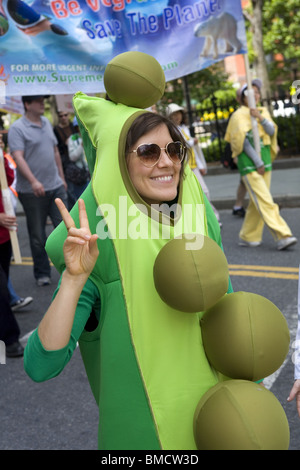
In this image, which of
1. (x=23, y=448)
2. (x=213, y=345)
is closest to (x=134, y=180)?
(x=213, y=345)

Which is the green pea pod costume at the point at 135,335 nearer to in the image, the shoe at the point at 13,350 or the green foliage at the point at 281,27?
the shoe at the point at 13,350

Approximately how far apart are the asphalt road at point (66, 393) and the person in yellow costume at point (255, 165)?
2.47 feet

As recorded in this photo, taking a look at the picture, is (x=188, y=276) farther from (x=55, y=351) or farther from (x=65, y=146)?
(x=65, y=146)

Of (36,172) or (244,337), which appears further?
(36,172)

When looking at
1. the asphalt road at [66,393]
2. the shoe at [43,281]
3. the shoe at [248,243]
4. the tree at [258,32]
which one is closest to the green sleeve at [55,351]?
the asphalt road at [66,393]

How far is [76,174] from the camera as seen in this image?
25.9 ft

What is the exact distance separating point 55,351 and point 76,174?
6.20 metres

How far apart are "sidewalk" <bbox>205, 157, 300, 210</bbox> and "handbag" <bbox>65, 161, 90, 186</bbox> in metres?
3.18

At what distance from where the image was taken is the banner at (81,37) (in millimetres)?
5348

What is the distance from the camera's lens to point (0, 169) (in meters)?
4.87

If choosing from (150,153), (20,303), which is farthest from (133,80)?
(20,303)

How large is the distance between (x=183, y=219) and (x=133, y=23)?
160 inches

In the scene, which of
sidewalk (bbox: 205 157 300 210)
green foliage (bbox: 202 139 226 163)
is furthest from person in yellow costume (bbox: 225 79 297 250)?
green foliage (bbox: 202 139 226 163)

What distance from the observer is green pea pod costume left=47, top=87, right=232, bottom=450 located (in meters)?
1.83
